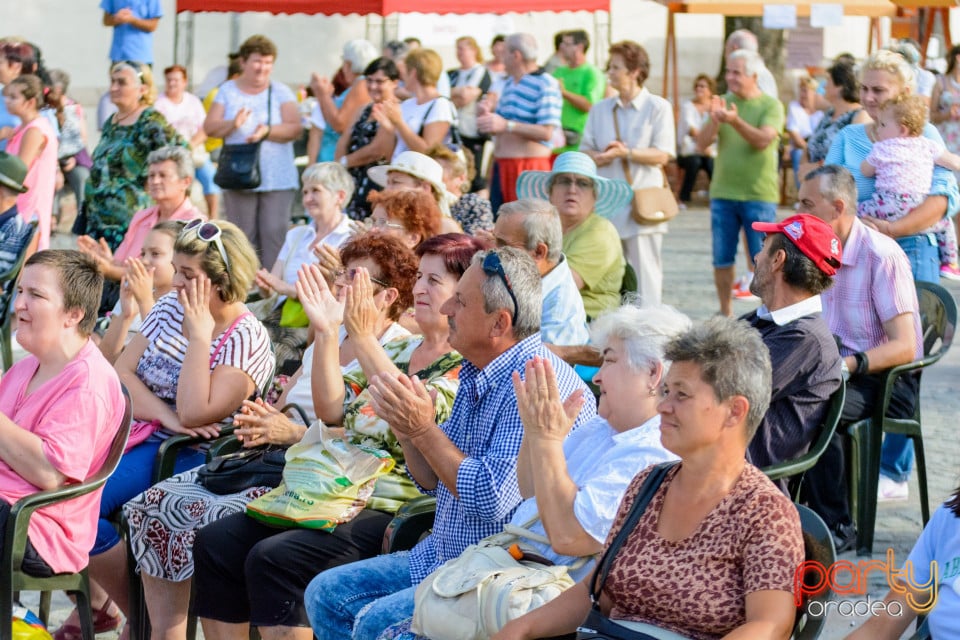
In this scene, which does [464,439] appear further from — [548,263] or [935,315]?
[935,315]

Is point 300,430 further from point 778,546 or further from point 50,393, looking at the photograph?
point 778,546

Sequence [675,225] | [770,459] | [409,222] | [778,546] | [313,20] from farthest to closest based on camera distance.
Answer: [313,20] < [675,225] < [409,222] < [770,459] < [778,546]

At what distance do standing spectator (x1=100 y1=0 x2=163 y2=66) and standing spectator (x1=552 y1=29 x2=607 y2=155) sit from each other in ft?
13.0

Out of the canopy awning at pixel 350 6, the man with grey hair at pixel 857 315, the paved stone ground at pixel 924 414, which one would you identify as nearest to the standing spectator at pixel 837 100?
the paved stone ground at pixel 924 414

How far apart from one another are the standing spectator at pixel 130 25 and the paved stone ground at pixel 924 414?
72.7 inches

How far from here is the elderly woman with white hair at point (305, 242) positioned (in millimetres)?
6480

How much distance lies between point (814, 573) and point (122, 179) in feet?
20.9

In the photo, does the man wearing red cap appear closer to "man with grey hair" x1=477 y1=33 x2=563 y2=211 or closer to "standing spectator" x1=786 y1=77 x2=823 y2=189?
"man with grey hair" x1=477 y1=33 x2=563 y2=211

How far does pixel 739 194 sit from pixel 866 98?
2.50 m

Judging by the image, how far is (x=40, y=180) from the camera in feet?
27.6

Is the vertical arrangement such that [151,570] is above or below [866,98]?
below

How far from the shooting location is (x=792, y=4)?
1417 cm

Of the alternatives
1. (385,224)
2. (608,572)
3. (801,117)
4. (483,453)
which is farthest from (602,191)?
(801,117)

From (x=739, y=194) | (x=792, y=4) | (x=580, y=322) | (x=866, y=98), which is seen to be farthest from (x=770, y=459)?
(x=792, y=4)
